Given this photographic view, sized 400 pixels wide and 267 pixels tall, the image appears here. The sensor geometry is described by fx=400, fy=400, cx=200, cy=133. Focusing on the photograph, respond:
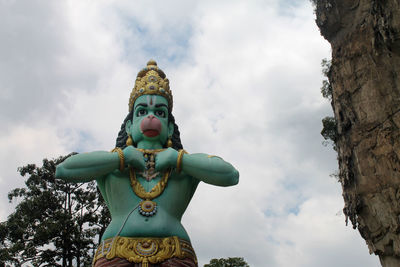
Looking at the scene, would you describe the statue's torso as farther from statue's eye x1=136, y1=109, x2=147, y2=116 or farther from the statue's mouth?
statue's eye x1=136, y1=109, x2=147, y2=116

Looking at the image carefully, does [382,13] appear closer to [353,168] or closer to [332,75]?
[332,75]

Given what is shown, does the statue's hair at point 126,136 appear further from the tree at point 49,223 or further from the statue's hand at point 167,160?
the tree at point 49,223

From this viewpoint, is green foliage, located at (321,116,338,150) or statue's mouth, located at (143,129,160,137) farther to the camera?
green foliage, located at (321,116,338,150)

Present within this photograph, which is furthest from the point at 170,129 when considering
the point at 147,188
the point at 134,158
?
the point at 147,188

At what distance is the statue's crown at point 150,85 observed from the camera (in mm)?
6211

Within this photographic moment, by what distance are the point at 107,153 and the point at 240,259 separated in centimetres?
1395

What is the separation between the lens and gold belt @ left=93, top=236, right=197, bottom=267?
4793mm

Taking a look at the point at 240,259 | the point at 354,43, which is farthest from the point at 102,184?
the point at 240,259

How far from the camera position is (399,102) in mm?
4465

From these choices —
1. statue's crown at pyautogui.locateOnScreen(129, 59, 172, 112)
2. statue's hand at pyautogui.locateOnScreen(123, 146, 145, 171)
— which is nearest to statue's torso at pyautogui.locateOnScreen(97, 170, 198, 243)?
statue's hand at pyautogui.locateOnScreen(123, 146, 145, 171)

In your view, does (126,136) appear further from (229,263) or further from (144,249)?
(229,263)

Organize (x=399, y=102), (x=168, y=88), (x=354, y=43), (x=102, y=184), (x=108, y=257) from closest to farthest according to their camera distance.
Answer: (x=399, y=102) → (x=108, y=257) → (x=354, y=43) → (x=102, y=184) → (x=168, y=88)

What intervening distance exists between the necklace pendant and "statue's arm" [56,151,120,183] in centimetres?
62

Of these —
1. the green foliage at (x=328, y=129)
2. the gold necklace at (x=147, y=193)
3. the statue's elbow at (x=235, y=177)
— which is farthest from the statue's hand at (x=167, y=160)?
the green foliage at (x=328, y=129)
